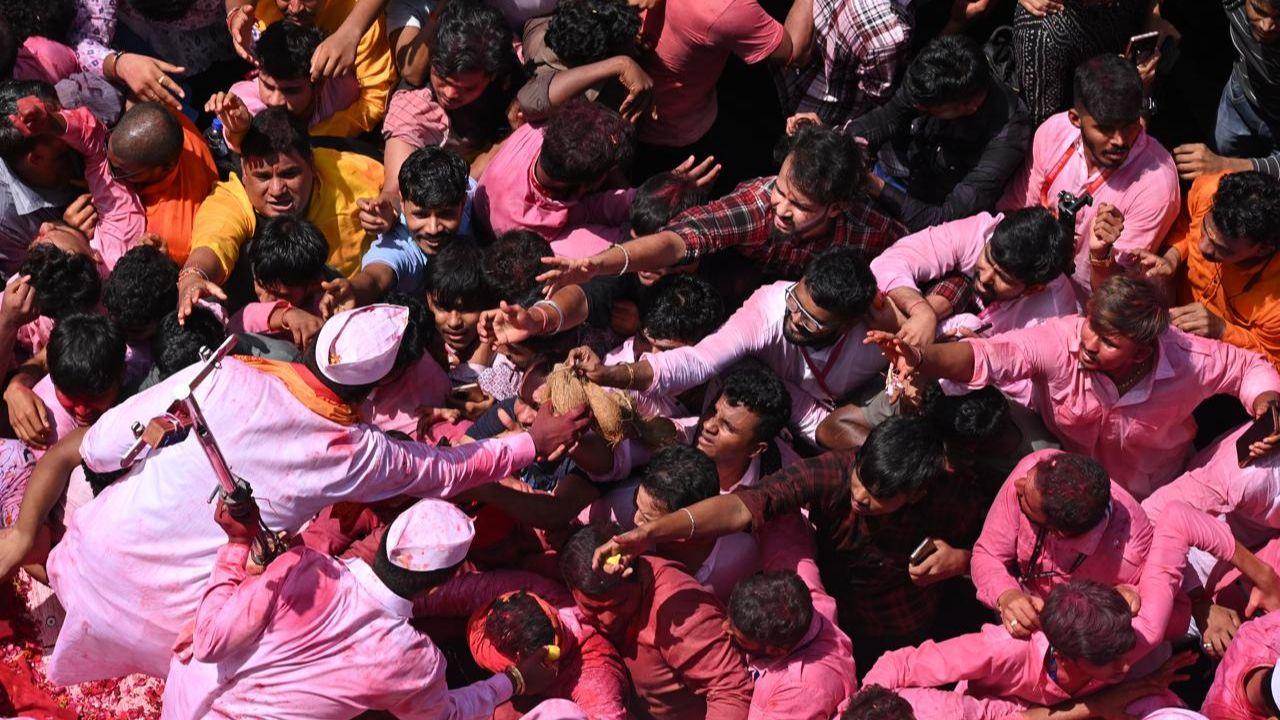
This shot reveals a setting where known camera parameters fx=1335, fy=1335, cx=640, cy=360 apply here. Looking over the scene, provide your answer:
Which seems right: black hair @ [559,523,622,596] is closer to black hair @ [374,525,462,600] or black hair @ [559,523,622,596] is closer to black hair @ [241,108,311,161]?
black hair @ [374,525,462,600]

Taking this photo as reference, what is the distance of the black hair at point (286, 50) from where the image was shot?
17.6ft

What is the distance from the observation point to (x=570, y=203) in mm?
5309

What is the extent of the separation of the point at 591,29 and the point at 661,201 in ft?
2.53

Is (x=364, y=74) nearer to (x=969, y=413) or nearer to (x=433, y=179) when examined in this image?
(x=433, y=179)

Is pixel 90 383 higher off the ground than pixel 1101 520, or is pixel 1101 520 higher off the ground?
pixel 90 383

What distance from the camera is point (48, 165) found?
5137mm

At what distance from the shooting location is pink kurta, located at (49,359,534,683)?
3992mm

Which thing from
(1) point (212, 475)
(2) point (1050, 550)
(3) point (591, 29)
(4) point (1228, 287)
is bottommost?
(2) point (1050, 550)

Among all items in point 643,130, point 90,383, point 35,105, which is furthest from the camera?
point 643,130

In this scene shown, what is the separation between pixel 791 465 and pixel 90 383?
8.00ft

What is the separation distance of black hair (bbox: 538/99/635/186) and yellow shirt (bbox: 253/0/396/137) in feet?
3.41

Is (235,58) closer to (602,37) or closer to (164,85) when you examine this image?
(164,85)

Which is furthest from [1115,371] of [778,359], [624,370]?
[624,370]

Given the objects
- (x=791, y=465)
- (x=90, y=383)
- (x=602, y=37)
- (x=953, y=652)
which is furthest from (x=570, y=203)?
(x=953, y=652)
